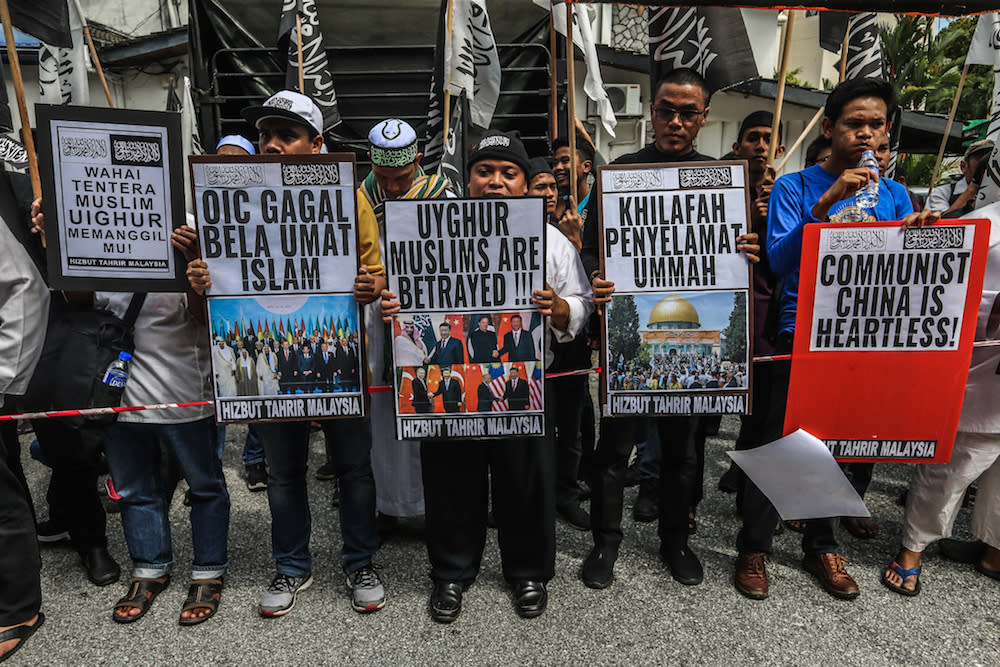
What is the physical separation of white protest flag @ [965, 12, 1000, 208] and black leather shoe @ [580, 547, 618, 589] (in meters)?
2.53

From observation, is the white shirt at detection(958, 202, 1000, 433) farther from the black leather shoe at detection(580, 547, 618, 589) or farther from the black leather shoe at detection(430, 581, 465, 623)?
the black leather shoe at detection(430, 581, 465, 623)

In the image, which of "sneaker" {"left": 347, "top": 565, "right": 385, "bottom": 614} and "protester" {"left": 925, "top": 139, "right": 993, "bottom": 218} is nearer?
"sneaker" {"left": 347, "top": 565, "right": 385, "bottom": 614}

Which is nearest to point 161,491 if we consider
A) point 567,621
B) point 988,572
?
point 567,621

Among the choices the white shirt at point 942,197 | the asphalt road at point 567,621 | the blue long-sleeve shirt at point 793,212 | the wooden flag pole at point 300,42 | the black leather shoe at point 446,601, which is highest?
the wooden flag pole at point 300,42

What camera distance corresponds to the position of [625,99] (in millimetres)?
9844

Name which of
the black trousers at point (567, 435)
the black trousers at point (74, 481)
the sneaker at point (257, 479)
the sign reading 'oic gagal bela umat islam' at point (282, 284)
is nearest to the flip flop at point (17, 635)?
the black trousers at point (74, 481)

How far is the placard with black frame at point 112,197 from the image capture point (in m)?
2.51

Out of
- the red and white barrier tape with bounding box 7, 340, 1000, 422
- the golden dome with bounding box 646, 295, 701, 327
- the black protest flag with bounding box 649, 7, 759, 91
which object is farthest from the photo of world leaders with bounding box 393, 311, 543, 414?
the black protest flag with bounding box 649, 7, 759, 91

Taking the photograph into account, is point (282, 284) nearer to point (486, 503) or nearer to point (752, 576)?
point (486, 503)

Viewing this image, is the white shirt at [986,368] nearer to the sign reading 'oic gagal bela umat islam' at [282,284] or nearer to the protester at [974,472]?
the protester at [974,472]

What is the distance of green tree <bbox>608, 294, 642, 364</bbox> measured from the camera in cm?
275

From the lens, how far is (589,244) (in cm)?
339

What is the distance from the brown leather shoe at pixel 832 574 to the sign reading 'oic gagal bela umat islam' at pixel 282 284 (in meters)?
2.34

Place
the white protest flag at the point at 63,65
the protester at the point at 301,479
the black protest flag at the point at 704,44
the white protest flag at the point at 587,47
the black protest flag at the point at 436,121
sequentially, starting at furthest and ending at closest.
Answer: the black protest flag at the point at 436,121
the white protest flag at the point at 587,47
the white protest flag at the point at 63,65
the black protest flag at the point at 704,44
the protester at the point at 301,479
